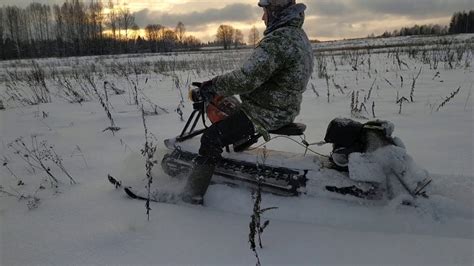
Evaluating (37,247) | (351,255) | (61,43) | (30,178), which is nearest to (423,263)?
(351,255)

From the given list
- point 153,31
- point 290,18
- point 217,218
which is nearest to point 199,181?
point 217,218

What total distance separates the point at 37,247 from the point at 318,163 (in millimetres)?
2305

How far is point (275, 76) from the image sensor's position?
310 centimetres

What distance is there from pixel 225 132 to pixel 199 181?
49 cm

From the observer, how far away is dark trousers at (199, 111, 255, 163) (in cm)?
330

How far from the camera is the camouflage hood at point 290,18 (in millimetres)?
2969

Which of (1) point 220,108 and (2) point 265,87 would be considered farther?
(1) point 220,108

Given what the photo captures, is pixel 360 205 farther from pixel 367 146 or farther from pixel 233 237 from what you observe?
pixel 233 237

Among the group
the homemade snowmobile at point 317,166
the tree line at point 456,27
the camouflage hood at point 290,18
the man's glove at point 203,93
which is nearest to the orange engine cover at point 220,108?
the homemade snowmobile at point 317,166

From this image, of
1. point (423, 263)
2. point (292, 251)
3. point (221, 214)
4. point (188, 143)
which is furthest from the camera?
point (188, 143)

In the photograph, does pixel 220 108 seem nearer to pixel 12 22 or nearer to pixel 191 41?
pixel 12 22

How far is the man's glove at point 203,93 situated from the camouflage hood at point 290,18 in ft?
2.31

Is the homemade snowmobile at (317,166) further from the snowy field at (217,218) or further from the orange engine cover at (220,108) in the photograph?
the snowy field at (217,218)

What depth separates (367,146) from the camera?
3.02 meters
